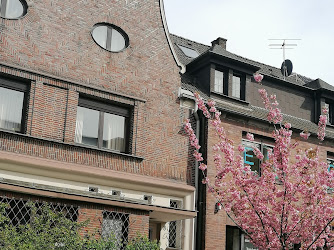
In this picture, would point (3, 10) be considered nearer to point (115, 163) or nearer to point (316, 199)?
point (115, 163)

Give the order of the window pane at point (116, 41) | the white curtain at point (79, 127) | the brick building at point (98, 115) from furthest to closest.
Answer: the window pane at point (116, 41)
the white curtain at point (79, 127)
the brick building at point (98, 115)

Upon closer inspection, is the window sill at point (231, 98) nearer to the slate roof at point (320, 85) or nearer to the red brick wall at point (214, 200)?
the red brick wall at point (214, 200)

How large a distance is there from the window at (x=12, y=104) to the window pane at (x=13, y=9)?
207 cm

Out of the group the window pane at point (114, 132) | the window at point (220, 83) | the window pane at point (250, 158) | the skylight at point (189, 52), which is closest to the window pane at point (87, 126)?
the window pane at point (114, 132)

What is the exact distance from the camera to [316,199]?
15.3m

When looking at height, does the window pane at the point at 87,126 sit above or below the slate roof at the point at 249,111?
below

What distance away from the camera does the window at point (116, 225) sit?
50.3 feet

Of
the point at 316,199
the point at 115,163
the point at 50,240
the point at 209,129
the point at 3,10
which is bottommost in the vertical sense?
Result: the point at 50,240

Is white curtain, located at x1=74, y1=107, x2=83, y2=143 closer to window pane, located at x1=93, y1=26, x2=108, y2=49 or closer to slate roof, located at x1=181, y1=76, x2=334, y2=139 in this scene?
window pane, located at x1=93, y1=26, x2=108, y2=49

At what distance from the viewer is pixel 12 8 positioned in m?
17.1

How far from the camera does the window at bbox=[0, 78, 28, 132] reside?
54.1 feet

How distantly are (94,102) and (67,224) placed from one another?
6.59 m

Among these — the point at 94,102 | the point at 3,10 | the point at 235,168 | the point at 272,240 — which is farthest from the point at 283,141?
the point at 3,10

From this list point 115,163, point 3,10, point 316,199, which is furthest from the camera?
point 115,163
